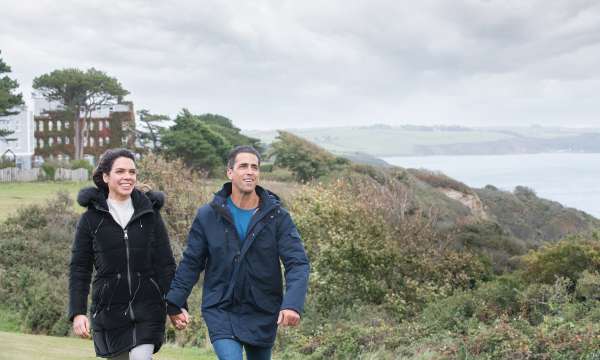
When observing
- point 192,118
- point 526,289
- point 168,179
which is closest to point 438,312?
point 526,289

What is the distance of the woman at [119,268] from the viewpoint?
19.3ft

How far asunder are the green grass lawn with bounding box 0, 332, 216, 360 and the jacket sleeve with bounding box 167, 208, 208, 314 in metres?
6.25

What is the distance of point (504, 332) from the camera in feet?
36.4

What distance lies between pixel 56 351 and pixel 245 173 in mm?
8184

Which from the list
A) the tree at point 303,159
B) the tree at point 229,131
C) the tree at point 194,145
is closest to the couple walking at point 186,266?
the tree at point 303,159

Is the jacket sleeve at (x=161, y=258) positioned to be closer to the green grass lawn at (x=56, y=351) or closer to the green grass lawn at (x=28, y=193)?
the green grass lawn at (x=56, y=351)

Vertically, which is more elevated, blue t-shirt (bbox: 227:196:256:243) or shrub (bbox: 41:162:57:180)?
blue t-shirt (bbox: 227:196:256:243)

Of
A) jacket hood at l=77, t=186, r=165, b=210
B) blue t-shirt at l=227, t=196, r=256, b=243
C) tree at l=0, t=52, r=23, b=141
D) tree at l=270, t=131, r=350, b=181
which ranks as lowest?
tree at l=270, t=131, r=350, b=181

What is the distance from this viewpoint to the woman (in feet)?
19.3

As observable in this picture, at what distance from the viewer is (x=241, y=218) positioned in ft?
19.0

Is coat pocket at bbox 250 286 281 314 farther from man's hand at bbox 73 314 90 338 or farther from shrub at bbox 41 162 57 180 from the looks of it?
shrub at bbox 41 162 57 180

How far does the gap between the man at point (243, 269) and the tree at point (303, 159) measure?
53.4 metres

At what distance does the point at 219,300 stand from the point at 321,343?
9.47 m

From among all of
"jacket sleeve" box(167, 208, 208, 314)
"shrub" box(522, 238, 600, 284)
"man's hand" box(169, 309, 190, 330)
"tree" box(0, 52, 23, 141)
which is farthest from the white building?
"jacket sleeve" box(167, 208, 208, 314)
